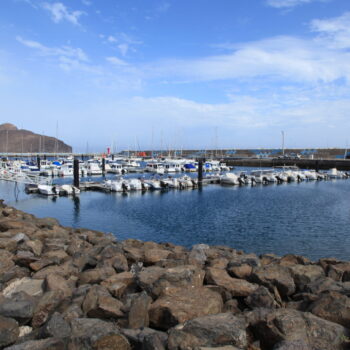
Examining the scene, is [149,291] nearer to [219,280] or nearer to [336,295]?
[219,280]

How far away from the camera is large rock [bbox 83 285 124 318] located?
21.5 ft

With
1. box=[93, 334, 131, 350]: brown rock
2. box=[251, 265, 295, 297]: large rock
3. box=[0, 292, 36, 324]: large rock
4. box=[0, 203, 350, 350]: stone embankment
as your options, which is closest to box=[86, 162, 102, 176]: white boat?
box=[0, 203, 350, 350]: stone embankment

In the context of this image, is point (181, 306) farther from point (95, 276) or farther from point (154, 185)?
point (154, 185)

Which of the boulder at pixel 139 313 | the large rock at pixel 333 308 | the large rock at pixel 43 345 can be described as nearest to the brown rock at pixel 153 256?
the boulder at pixel 139 313

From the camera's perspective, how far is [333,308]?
247 inches

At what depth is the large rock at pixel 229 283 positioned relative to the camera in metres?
7.52

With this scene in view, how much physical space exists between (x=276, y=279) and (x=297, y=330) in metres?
2.48

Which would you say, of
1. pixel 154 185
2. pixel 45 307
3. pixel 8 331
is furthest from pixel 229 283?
pixel 154 185

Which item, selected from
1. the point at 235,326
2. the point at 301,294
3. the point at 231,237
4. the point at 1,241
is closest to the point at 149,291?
the point at 235,326

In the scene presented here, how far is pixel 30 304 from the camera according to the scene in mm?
6578

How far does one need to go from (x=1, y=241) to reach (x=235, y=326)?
8.69 m

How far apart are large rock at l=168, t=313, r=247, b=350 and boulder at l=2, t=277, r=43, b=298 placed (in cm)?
392

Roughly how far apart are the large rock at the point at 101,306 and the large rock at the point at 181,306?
2.48 feet

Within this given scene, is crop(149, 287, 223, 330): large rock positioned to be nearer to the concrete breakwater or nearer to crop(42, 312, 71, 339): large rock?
crop(42, 312, 71, 339): large rock
